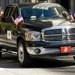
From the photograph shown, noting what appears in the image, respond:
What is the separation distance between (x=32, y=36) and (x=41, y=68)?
1.03m

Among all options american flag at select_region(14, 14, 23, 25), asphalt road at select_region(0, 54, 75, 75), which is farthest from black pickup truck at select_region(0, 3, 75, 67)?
asphalt road at select_region(0, 54, 75, 75)

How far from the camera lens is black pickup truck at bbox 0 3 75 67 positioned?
11.1 meters

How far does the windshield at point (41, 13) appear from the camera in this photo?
492 inches

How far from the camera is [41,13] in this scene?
12672 mm

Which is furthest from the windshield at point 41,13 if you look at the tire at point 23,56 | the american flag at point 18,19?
the tire at point 23,56

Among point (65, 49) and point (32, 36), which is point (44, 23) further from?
point (65, 49)

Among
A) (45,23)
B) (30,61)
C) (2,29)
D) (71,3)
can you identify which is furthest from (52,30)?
(71,3)

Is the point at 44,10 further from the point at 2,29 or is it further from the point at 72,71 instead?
the point at 72,71

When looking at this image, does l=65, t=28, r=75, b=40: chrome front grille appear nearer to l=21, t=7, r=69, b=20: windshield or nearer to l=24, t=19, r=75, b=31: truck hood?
l=24, t=19, r=75, b=31: truck hood

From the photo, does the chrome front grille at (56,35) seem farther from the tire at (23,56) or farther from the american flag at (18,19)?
the american flag at (18,19)

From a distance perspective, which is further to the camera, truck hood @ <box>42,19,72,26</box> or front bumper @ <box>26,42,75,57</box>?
truck hood @ <box>42,19,72,26</box>

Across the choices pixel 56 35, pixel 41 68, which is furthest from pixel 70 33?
pixel 41 68

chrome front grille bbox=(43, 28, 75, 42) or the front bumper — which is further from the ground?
chrome front grille bbox=(43, 28, 75, 42)

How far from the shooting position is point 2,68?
11.6 metres
